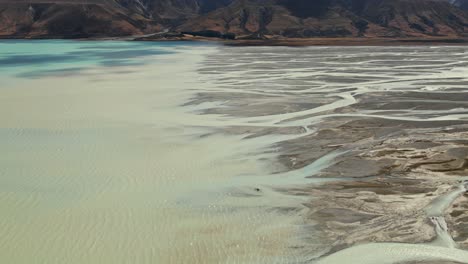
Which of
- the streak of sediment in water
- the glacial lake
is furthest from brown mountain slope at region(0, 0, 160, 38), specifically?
the glacial lake

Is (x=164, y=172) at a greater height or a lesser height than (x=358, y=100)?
lesser

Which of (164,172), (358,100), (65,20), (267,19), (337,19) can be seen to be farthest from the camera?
(337,19)

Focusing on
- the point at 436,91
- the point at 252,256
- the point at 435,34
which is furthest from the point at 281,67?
the point at 435,34

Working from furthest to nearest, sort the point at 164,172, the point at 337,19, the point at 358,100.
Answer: the point at 337,19 < the point at 358,100 < the point at 164,172

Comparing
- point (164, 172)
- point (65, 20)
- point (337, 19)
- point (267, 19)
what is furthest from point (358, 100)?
point (65, 20)

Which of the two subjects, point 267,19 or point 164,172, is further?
point 267,19

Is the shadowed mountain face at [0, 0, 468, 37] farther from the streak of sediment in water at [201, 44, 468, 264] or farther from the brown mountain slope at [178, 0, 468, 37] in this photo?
the streak of sediment in water at [201, 44, 468, 264]

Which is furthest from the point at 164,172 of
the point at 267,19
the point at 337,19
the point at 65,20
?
the point at 65,20

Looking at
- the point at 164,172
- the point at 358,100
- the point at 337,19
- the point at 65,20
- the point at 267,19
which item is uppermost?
the point at 337,19

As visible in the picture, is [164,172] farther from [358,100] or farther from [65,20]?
[65,20]

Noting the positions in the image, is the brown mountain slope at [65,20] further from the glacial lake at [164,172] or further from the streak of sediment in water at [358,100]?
the glacial lake at [164,172]

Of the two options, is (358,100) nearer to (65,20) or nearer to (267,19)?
(267,19)
